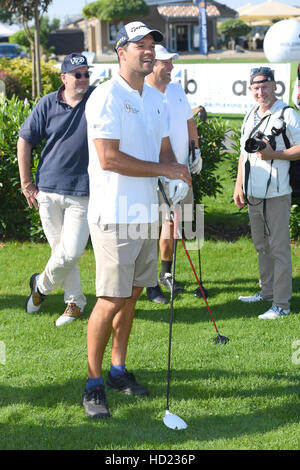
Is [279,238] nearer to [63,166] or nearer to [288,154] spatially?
[288,154]

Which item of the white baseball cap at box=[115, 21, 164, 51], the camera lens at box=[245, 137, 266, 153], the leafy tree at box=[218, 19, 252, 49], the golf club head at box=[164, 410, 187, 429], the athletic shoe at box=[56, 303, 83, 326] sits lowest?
the athletic shoe at box=[56, 303, 83, 326]

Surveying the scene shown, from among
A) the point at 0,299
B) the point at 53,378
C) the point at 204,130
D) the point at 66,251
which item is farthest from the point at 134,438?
the point at 204,130

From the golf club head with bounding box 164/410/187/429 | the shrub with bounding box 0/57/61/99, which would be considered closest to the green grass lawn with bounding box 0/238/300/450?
the golf club head with bounding box 164/410/187/429

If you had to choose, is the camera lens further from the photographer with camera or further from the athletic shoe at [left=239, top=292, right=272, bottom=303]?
the athletic shoe at [left=239, top=292, right=272, bottom=303]

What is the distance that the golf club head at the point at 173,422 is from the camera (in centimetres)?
382

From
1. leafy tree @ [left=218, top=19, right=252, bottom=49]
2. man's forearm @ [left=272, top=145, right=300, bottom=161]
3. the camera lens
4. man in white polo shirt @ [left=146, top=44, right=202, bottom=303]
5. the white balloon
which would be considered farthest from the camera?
leafy tree @ [left=218, top=19, right=252, bottom=49]

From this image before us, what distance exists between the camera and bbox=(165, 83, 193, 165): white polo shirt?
615 cm

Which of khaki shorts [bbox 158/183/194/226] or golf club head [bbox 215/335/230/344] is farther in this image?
khaki shorts [bbox 158/183/194/226]

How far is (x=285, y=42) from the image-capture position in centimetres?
1973

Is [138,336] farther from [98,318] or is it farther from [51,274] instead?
[98,318]

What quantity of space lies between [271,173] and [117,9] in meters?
64.2

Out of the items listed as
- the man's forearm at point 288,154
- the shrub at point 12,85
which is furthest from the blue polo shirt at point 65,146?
the shrub at point 12,85

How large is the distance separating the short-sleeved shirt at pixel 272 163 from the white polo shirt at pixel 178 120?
A: 2.08 feet

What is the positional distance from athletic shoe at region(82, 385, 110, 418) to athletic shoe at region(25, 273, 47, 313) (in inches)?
73.5
